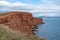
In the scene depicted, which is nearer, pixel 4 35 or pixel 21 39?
pixel 4 35

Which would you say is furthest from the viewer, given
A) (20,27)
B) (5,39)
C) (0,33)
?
(20,27)

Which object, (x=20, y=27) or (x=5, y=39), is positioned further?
(x=20, y=27)

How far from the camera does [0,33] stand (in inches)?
550

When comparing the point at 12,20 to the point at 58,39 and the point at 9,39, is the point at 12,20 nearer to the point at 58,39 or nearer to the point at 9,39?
the point at 58,39

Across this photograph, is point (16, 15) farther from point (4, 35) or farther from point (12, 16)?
point (4, 35)

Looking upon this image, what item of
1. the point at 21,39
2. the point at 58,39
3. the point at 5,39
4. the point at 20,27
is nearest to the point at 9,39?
the point at 5,39

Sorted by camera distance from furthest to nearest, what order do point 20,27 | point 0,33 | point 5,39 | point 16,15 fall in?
point 16,15 → point 20,27 → point 0,33 → point 5,39

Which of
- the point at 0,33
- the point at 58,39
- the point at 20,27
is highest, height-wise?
the point at 0,33

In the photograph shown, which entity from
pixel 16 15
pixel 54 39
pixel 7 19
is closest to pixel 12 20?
pixel 7 19

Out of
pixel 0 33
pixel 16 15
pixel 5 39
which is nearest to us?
pixel 5 39

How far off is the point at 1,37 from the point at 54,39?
1796 centimetres

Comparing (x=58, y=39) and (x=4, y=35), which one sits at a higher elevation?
(x=4, y=35)

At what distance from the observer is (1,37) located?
43.5ft

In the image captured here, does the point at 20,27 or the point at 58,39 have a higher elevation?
the point at 20,27
